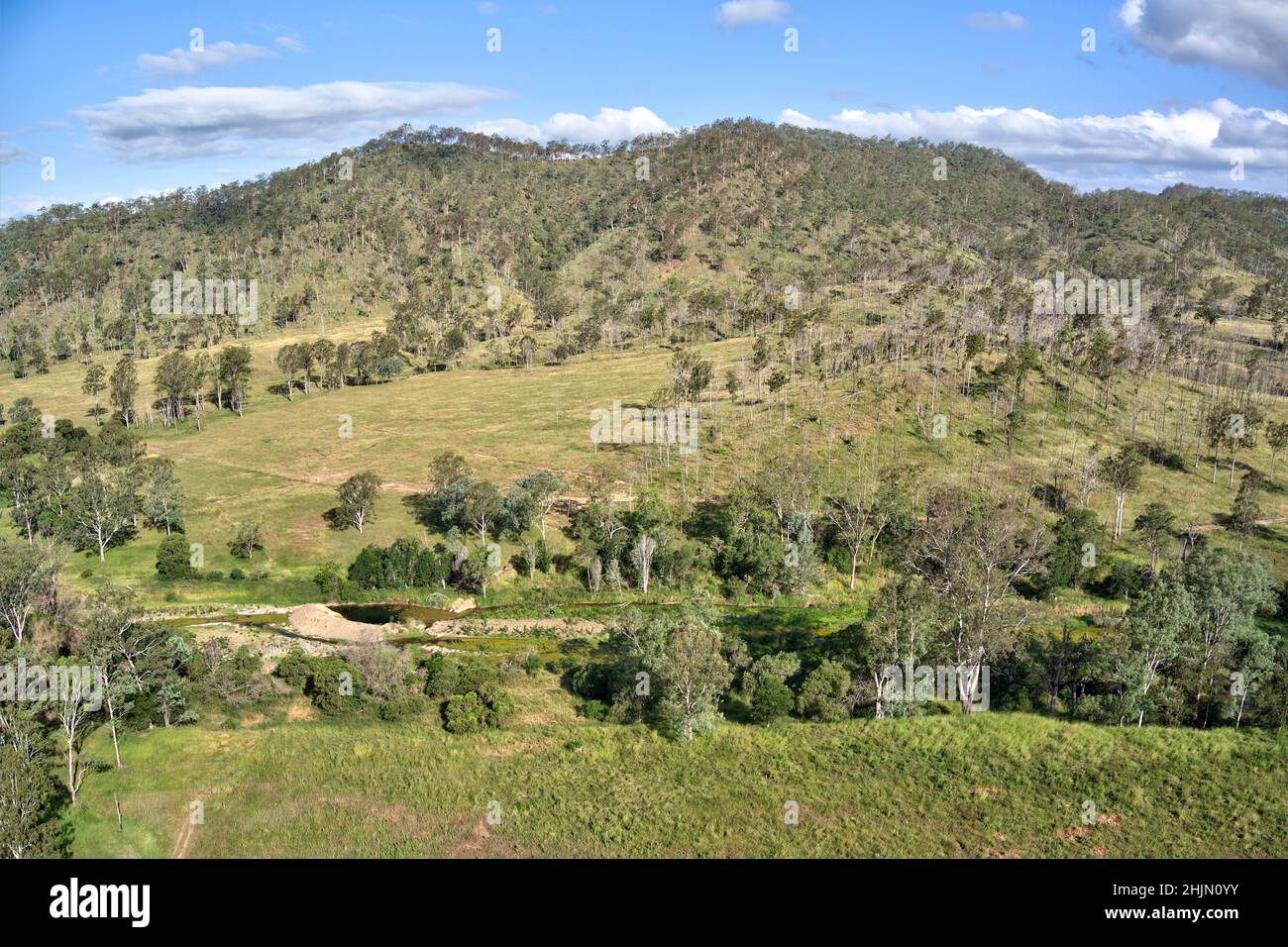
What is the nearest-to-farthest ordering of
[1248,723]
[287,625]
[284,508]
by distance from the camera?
[1248,723]
[287,625]
[284,508]

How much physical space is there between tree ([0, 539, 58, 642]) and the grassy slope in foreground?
1357cm

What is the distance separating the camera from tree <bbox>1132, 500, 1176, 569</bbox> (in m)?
66.3

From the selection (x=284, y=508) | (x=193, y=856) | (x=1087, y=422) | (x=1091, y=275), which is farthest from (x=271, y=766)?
(x=1091, y=275)

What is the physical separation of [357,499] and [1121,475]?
208ft

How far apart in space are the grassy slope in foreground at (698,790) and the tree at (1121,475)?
3253 centimetres

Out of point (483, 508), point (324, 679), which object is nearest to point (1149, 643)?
point (324, 679)

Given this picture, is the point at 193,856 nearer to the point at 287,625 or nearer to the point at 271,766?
the point at 271,766

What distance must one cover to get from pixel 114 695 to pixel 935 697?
42008mm

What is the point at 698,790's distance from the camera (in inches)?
1499

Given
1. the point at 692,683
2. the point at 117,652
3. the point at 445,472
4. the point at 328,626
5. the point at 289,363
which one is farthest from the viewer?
the point at 289,363

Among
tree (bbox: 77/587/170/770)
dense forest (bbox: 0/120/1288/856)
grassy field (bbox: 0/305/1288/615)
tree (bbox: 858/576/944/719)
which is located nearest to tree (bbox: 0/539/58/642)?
dense forest (bbox: 0/120/1288/856)

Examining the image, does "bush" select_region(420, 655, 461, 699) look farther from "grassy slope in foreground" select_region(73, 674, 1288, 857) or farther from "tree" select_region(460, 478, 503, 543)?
"tree" select_region(460, 478, 503, 543)

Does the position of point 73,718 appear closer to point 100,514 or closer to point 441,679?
point 441,679

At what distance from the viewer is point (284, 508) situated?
249 ft
